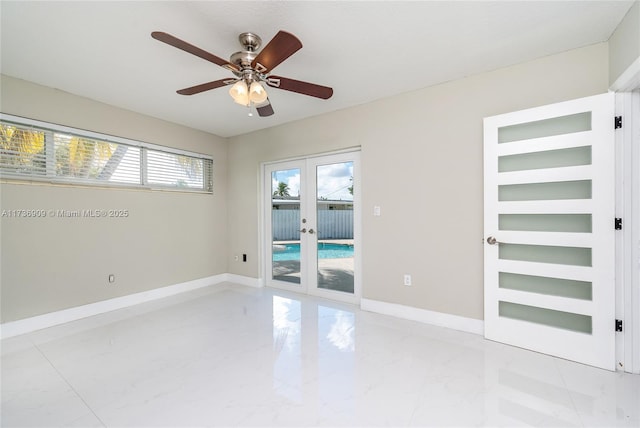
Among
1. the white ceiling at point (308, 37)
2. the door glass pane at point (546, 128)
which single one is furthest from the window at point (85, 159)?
the door glass pane at point (546, 128)

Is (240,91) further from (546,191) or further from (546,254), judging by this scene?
(546,254)

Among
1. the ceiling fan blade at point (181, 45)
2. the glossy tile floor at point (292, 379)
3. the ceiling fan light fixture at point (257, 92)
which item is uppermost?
the ceiling fan blade at point (181, 45)

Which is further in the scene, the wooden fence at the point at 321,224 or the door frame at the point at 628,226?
the wooden fence at the point at 321,224

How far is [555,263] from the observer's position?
2369 mm

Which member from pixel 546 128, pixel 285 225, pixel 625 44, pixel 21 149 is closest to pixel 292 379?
pixel 285 225

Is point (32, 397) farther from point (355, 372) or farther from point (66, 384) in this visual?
point (355, 372)

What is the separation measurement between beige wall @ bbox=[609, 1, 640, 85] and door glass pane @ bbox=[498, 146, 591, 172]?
0.57 meters

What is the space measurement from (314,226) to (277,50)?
2633 mm

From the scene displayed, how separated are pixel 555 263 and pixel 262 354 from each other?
268 centimetres

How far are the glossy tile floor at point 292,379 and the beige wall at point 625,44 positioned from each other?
2.28m

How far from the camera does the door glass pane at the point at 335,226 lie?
3723 millimetres

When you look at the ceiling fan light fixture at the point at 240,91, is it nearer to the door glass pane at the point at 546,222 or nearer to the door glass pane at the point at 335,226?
the door glass pane at the point at 335,226

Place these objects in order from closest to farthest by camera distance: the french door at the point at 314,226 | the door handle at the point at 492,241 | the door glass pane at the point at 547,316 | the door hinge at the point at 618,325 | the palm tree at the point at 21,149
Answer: the door hinge at the point at 618,325
the door glass pane at the point at 547,316
the door handle at the point at 492,241
the palm tree at the point at 21,149
the french door at the point at 314,226

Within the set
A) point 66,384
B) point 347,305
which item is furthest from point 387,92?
point 66,384
